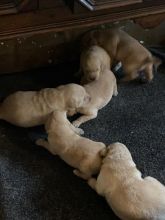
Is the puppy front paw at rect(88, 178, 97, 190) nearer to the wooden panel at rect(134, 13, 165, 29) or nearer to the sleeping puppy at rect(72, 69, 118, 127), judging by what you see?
the sleeping puppy at rect(72, 69, 118, 127)

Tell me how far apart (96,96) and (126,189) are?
0.41 meters

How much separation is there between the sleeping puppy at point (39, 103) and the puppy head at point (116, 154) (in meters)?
0.21

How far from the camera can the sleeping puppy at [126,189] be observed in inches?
49.4

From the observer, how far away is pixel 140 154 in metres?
1.54

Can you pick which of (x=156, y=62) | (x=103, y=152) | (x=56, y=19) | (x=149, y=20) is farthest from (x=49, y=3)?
(x=156, y=62)

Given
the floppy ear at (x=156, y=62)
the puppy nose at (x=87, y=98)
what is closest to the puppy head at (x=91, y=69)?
the puppy nose at (x=87, y=98)

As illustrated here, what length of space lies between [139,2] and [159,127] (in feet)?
1.62

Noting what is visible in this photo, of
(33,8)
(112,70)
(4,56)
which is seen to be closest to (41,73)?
(4,56)

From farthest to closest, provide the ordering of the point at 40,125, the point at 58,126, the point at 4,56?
the point at 4,56, the point at 40,125, the point at 58,126

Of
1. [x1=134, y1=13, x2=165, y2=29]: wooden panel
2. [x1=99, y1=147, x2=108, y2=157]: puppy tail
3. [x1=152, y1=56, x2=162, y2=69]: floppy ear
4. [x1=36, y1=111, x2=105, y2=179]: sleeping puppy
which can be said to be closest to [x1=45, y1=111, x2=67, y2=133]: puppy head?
[x1=36, y1=111, x2=105, y2=179]: sleeping puppy

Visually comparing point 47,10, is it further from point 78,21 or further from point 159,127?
point 159,127

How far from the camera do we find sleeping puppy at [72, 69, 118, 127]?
62.3 inches

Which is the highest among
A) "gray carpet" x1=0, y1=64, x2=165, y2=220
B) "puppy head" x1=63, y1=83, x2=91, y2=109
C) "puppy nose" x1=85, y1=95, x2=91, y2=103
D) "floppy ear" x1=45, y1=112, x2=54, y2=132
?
"puppy head" x1=63, y1=83, x2=91, y2=109

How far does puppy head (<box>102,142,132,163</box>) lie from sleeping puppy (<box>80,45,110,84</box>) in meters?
0.32
